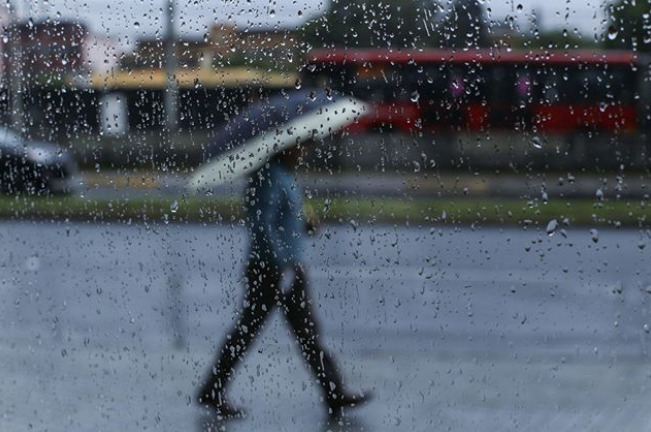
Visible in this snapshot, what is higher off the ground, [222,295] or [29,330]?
[222,295]

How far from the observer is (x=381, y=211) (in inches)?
102

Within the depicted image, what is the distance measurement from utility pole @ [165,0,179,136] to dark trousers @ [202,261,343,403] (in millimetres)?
382

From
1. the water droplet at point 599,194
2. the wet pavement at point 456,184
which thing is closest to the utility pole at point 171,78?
the wet pavement at point 456,184

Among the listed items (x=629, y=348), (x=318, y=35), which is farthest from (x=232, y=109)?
(x=629, y=348)

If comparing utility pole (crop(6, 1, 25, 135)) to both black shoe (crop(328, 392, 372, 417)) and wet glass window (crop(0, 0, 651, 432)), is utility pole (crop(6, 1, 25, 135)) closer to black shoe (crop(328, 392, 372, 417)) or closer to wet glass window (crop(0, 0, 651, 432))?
wet glass window (crop(0, 0, 651, 432))

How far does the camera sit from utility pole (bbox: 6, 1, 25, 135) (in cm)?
332

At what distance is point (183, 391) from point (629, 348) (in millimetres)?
1008

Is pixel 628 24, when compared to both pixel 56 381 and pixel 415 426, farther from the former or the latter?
pixel 56 381

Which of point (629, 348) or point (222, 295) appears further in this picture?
point (222, 295)

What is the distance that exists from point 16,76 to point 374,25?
1148 millimetres

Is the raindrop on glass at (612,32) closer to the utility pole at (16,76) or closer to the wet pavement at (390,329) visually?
the wet pavement at (390,329)

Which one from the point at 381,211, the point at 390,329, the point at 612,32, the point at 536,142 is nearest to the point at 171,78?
the point at 381,211

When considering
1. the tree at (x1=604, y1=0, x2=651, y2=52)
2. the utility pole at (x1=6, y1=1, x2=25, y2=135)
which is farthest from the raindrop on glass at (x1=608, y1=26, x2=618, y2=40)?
the utility pole at (x1=6, y1=1, x2=25, y2=135)

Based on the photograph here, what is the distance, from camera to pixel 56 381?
3.25 meters
